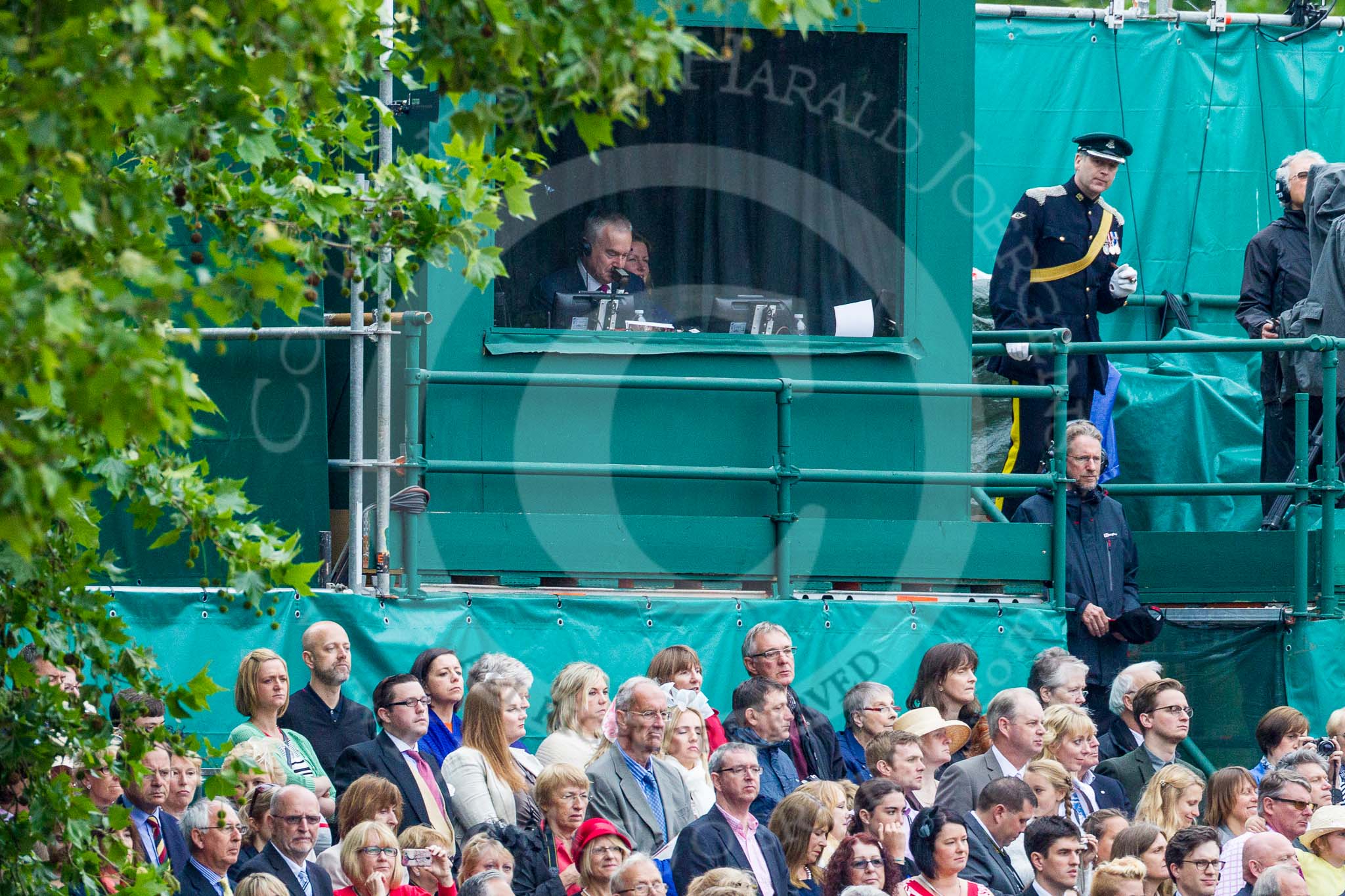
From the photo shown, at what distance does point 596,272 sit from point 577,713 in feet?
8.49

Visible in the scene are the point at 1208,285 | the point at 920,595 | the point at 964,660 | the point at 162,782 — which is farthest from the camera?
the point at 1208,285

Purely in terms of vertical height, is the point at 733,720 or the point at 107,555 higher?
the point at 107,555

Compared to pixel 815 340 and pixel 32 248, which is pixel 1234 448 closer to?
pixel 815 340

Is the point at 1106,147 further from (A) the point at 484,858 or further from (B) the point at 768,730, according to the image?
(A) the point at 484,858

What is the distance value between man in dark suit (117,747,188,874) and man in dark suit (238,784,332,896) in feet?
0.76

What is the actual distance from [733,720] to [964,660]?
120cm

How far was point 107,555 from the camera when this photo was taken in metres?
5.17

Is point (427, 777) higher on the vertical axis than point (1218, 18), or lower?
lower

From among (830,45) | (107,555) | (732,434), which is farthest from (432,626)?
(107,555)

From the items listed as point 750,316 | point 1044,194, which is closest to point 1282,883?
point 750,316

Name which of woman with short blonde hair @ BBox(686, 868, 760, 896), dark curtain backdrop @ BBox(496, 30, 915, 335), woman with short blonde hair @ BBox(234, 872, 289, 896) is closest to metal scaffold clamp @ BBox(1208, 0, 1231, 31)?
dark curtain backdrop @ BBox(496, 30, 915, 335)

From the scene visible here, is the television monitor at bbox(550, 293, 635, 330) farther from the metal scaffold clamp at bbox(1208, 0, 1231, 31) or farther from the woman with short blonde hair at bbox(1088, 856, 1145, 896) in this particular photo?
the metal scaffold clamp at bbox(1208, 0, 1231, 31)

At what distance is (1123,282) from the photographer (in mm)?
11766

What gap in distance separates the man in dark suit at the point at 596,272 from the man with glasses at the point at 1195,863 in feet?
11.9
